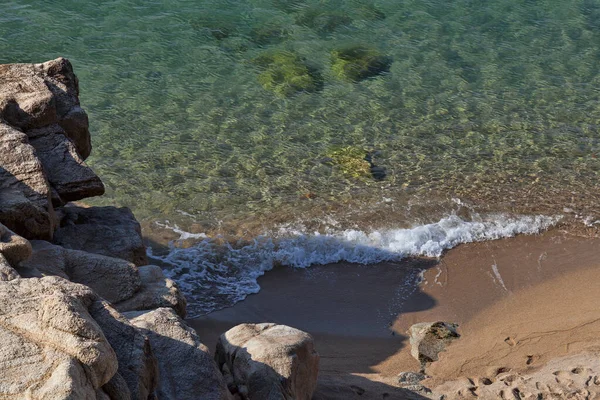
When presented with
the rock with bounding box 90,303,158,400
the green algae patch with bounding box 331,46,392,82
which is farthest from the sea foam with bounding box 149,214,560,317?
the green algae patch with bounding box 331,46,392,82

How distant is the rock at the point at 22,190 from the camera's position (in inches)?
323

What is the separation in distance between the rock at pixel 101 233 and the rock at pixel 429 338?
3399mm

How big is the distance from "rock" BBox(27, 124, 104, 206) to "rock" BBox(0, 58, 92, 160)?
0.19m

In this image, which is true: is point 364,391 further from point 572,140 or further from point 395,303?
point 572,140

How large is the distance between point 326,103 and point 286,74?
4.51 feet

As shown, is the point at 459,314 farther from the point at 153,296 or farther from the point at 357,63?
the point at 357,63

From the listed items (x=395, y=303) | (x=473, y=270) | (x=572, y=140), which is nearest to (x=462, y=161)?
(x=572, y=140)

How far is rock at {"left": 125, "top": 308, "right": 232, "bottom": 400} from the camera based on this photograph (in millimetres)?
6531

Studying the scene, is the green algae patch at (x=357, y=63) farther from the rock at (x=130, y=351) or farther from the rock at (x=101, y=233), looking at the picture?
the rock at (x=130, y=351)

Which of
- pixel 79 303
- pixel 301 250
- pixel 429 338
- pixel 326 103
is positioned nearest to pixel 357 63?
pixel 326 103

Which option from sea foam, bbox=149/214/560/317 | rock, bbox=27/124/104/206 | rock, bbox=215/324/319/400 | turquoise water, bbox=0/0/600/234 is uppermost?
rock, bbox=27/124/104/206

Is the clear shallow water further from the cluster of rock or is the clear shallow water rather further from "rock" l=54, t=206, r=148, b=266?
the cluster of rock

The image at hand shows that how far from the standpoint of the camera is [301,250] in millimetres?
11430

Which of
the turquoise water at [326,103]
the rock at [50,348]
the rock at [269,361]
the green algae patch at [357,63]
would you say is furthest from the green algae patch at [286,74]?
the rock at [50,348]
